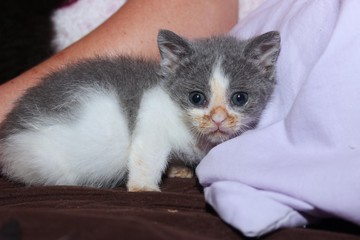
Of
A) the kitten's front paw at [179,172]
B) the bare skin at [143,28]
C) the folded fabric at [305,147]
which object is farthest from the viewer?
the bare skin at [143,28]

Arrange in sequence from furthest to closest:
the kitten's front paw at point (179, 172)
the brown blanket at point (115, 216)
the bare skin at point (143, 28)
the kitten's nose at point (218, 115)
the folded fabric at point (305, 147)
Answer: the bare skin at point (143, 28) → the kitten's front paw at point (179, 172) → the kitten's nose at point (218, 115) → the folded fabric at point (305, 147) → the brown blanket at point (115, 216)

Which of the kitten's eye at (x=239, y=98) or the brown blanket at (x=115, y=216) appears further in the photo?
the kitten's eye at (x=239, y=98)

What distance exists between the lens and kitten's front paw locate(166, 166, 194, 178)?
1.58 m

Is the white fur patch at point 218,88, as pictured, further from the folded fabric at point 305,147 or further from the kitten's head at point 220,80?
the folded fabric at point 305,147

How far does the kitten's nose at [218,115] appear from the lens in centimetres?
132

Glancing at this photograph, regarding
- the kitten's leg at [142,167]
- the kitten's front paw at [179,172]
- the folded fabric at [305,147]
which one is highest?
the folded fabric at [305,147]

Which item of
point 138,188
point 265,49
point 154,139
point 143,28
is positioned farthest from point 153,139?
point 143,28

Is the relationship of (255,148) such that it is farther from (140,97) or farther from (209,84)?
(140,97)

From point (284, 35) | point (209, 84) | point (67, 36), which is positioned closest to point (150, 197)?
point (209, 84)

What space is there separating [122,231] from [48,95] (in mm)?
642

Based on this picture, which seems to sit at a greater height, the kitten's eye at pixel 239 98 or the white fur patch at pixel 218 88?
the white fur patch at pixel 218 88

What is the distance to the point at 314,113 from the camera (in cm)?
119

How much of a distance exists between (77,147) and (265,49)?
0.56 metres

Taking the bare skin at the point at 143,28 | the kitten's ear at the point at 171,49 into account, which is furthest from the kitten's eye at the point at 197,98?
the bare skin at the point at 143,28
